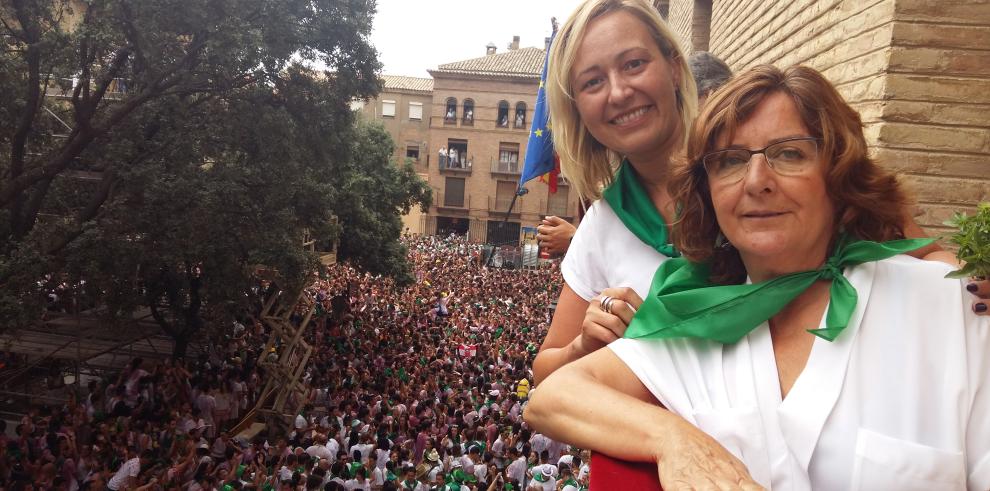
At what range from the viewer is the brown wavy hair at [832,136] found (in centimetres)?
129

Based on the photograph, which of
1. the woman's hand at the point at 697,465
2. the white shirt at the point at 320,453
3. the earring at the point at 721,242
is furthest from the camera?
the white shirt at the point at 320,453

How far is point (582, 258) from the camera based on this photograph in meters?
2.11

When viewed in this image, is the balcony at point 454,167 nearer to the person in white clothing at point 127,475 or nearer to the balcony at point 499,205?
the balcony at point 499,205

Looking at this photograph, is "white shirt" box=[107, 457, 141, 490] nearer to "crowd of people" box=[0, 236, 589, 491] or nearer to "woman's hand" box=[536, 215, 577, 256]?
"crowd of people" box=[0, 236, 589, 491]

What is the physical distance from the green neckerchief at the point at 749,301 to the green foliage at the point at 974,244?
7 centimetres

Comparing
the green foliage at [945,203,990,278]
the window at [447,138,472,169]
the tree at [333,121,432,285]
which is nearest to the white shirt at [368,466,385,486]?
the green foliage at [945,203,990,278]

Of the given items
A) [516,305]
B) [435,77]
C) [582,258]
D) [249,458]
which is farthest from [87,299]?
[435,77]

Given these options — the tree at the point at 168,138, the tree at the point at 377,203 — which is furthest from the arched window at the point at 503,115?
the tree at the point at 168,138

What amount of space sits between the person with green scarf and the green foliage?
6cm

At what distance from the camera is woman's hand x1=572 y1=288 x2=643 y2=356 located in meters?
1.58

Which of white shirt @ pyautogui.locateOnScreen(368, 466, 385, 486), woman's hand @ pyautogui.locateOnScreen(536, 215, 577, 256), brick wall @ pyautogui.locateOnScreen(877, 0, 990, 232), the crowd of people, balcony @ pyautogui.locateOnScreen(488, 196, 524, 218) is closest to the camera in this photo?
woman's hand @ pyautogui.locateOnScreen(536, 215, 577, 256)

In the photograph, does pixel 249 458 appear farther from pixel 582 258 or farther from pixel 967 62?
pixel 967 62

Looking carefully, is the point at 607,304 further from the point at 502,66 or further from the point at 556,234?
the point at 502,66

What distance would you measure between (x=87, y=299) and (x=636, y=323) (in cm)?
964
